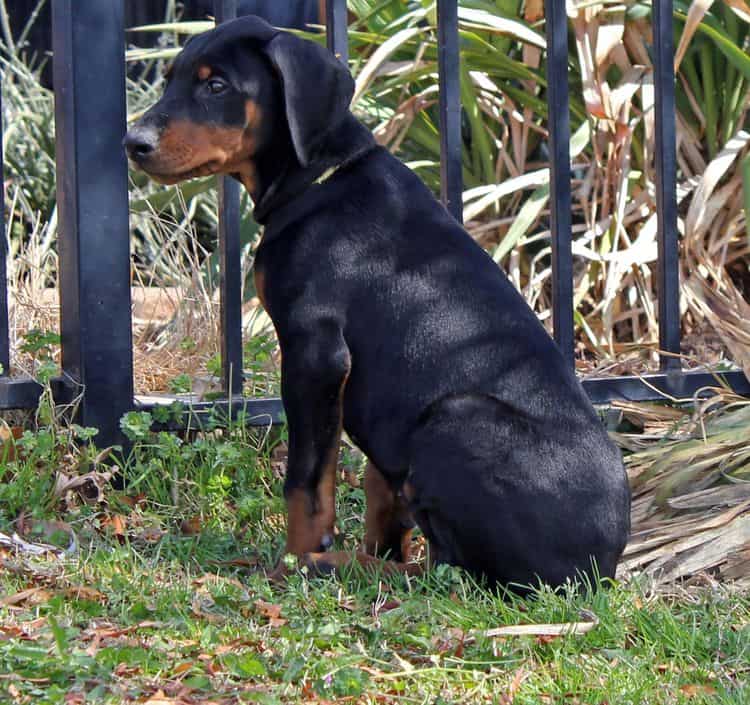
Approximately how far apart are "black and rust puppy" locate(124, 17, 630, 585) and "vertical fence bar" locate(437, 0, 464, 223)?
2.25ft

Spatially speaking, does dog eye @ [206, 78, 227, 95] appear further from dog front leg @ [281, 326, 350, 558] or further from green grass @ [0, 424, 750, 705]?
green grass @ [0, 424, 750, 705]

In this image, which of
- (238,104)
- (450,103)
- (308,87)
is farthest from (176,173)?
(450,103)

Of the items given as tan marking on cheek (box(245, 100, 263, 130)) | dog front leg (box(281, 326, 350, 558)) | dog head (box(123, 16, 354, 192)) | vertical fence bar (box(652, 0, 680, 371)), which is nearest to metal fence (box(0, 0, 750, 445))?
vertical fence bar (box(652, 0, 680, 371))

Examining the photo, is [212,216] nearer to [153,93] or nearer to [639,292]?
[153,93]

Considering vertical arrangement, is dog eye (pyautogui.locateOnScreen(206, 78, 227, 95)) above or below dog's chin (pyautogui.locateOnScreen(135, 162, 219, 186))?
above

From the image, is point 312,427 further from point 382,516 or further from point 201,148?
point 201,148

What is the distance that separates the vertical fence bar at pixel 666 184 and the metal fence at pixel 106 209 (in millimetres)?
354

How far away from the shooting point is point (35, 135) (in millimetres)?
7258

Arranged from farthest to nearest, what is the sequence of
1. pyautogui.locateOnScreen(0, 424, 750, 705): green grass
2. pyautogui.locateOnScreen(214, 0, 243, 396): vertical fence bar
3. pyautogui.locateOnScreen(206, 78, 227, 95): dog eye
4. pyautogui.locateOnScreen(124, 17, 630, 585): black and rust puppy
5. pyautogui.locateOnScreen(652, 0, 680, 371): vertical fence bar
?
1. pyautogui.locateOnScreen(652, 0, 680, 371): vertical fence bar
2. pyautogui.locateOnScreen(214, 0, 243, 396): vertical fence bar
3. pyautogui.locateOnScreen(206, 78, 227, 95): dog eye
4. pyautogui.locateOnScreen(124, 17, 630, 585): black and rust puppy
5. pyautogui.locateOnScreen(0, 424, 750, 705): green grass

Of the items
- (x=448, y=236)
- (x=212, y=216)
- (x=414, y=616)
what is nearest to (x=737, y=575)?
(x=414, y=616)

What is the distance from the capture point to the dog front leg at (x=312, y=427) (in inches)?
114

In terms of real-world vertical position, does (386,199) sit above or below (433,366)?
above

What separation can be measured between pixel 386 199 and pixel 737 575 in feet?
4.17

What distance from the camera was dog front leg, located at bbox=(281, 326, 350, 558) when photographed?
2.89 metres
